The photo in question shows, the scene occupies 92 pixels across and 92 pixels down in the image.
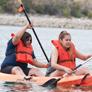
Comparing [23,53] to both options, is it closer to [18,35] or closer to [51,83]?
[18,35]

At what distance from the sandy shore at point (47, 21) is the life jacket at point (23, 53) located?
36719 millimetres

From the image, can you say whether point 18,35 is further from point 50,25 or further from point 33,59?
point 50,25

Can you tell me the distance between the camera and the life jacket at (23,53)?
12812 mm

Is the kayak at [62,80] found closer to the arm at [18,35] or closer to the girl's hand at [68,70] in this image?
the girl's hand at [68,70]

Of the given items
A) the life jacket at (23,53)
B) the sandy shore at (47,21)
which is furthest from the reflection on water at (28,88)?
the sandy shore at (47,21)

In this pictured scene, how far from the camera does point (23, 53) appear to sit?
12938mm

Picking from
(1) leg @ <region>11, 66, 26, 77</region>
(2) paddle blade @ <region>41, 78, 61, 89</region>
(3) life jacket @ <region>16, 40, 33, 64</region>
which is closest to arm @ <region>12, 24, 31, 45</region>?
(3) life jacket @ <region>16, 40, 33, 64</region>

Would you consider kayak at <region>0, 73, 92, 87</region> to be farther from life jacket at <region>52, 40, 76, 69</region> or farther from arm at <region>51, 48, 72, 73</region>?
life jacket at <region>52, 40, 76, 69</region>

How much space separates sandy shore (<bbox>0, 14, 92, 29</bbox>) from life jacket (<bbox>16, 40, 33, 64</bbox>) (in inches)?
1446

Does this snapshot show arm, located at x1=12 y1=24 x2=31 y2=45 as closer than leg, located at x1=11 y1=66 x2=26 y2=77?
Yes

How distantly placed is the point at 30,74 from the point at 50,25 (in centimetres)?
4126

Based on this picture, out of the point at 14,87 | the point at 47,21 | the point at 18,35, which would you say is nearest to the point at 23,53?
the point at 18,35

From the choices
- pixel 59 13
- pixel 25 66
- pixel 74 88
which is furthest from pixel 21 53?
pixel 59 13

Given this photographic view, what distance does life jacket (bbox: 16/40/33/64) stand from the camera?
42.0 ft
